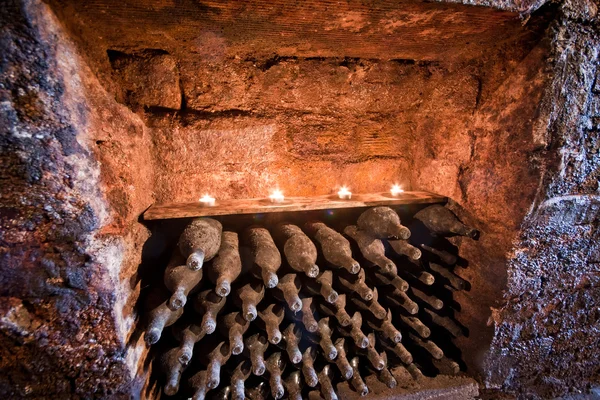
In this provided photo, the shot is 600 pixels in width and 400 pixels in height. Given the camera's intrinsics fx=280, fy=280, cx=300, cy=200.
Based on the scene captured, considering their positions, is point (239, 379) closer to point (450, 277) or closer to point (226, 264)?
point (226, 264)

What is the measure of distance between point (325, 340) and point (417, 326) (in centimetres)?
55

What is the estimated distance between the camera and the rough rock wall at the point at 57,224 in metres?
0.84

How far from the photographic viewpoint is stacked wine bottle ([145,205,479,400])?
1.18 meters

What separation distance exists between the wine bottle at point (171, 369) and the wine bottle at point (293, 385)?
508mm

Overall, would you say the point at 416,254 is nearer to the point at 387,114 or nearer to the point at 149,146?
the point at 387,114

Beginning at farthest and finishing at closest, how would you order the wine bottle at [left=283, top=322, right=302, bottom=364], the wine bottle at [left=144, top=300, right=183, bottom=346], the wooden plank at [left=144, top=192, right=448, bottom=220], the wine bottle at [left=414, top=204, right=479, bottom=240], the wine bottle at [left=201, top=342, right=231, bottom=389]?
the wine bottle at [left=414, top=204, right=479, bottom=240] < the wooden plank at [left=144, top=192, right=448, bottom=220] < the wine bottle at [left=283, top=322, right=302, bottom=364] < the wine bottle at [left=201, top=342, right=231, bottom=389] < the wine bottle at [left=144, top=300, right=183, bottom=346]

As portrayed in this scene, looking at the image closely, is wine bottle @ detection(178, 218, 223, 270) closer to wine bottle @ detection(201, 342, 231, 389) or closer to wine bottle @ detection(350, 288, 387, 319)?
wine bottle @ detection(201, 342, 231, 389)

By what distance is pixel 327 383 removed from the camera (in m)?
1.38

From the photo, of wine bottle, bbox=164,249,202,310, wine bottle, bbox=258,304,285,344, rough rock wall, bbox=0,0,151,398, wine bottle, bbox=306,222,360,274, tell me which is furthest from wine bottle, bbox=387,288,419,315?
rough rock wall, bbox=0,0,151,398

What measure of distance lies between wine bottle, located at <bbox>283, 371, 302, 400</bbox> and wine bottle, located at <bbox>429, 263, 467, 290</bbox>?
955 mm

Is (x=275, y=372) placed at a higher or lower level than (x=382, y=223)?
lower

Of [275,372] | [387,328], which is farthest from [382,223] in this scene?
[275,372]

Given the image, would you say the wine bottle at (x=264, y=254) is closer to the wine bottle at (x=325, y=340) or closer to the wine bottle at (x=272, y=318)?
the wine bottle at (x=272, y=318)

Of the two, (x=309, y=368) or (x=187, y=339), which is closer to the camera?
(x=187, y=339)
